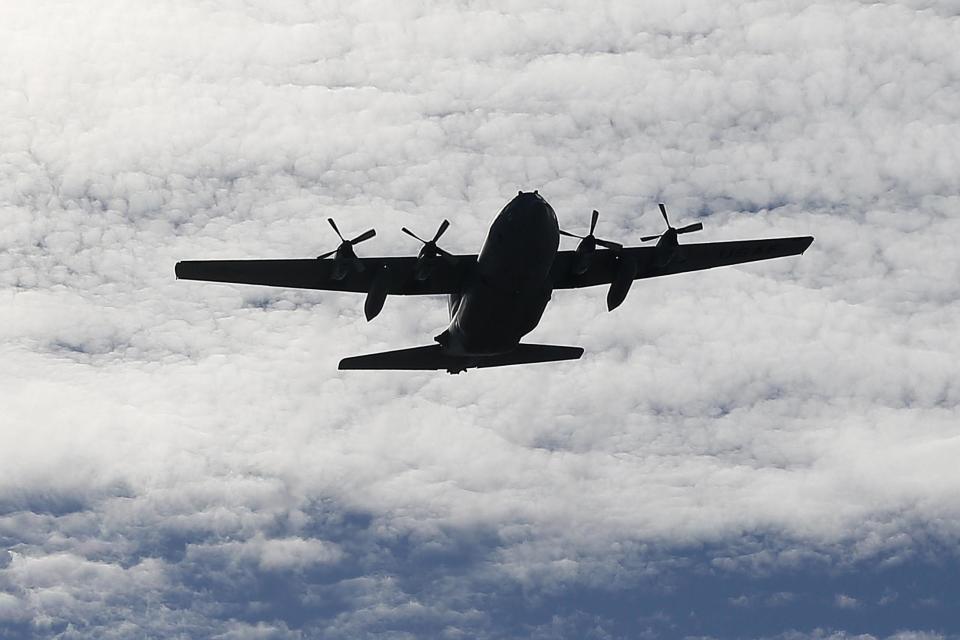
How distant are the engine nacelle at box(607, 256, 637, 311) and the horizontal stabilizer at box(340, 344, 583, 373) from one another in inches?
145

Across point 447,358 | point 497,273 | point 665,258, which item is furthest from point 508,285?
point 665,258

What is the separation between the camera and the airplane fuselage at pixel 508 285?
41.7 m

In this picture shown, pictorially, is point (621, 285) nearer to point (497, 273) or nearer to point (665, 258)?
point (665, 258)

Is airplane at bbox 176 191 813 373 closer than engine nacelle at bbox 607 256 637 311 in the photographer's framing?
Yes

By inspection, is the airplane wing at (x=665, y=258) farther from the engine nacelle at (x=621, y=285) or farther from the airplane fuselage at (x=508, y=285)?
the airplane fuselage at (x=508, y=285)

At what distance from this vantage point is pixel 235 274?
4625 centimetres

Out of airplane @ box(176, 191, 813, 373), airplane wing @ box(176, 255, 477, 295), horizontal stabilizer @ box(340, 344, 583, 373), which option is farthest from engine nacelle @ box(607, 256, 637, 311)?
airplane wing @ box(176, 255, 477, 295)

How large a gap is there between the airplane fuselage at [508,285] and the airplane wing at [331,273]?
1160mm

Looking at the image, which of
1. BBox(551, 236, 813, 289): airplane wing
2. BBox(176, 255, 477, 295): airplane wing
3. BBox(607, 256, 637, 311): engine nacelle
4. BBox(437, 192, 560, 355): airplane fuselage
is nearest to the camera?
BBox(437, 192, 560, 355): airplane fuselage

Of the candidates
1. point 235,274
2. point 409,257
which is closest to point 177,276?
point 235,274

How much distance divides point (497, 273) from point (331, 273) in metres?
7.77

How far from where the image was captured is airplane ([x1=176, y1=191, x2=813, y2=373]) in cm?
4278

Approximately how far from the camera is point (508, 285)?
4434 centimetres

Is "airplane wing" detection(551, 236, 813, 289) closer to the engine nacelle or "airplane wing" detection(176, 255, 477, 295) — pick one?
the engine nacelle
